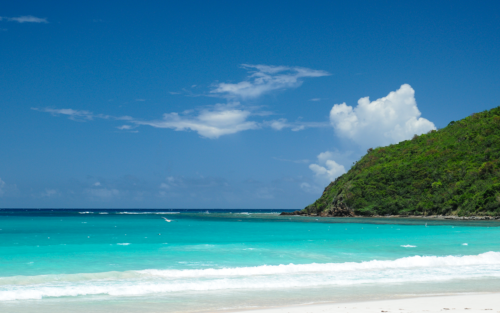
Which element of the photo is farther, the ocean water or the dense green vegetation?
the dense green vegetation

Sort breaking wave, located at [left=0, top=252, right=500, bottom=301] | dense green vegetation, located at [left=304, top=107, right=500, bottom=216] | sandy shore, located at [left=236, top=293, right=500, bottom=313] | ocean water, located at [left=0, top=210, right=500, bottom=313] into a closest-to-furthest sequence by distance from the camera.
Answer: sandy shore, located at [left=236, top=293, right=500, bottom=313] → ocean water, located at [left=0, top=210, right=500, bottom=313] → breaking wave, located at [left=0, top=252, right=500, bottom=301] → dense green vegetation, located at [left=304, top=107, right=500, bottom=216]

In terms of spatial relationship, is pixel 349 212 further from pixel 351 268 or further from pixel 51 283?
pixel 51 283

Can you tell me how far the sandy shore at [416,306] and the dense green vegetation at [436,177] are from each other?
7494 cm

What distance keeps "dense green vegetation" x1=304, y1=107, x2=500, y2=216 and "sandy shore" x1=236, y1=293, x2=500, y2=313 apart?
7494 cm

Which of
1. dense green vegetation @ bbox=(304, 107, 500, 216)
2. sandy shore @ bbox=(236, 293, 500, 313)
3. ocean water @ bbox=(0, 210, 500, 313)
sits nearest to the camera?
sandy shore @ bbox=(236, 293, 500, 313)

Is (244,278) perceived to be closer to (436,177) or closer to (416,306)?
(416,306)

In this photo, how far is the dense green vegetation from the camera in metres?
83.6

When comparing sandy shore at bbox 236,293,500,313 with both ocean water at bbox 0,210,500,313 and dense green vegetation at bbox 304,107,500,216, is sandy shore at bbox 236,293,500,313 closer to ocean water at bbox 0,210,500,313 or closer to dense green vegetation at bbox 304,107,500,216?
ocean water at bbox 0,210,500,313

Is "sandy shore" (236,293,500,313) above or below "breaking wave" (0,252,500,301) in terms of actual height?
above

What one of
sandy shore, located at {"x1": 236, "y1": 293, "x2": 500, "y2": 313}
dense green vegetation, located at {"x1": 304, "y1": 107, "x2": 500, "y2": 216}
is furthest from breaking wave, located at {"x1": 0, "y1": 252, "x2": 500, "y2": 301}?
dense green vegetation, located at {"x1": 304, "y1": 107, "x2": 500, "y2": 216}

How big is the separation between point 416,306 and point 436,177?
91.3m

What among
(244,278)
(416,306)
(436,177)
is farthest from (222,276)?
(436,177)

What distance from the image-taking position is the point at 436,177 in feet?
308

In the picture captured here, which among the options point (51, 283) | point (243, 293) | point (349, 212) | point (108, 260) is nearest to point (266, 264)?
point (243, 293)
